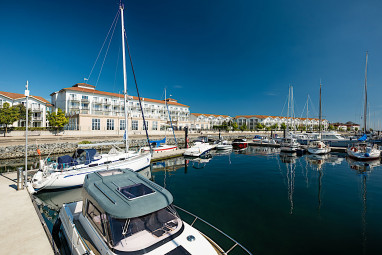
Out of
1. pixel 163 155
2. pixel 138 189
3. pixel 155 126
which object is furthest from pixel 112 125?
pixel 138 189

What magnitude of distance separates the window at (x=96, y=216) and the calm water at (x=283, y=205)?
17.4 ft

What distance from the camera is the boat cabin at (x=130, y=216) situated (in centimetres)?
420

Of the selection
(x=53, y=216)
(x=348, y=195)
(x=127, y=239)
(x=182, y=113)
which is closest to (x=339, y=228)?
(x=348, y=195)

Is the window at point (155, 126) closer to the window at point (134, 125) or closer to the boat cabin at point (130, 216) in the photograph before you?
the window at point (134, 125)

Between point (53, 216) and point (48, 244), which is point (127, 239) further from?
point (53, 216)

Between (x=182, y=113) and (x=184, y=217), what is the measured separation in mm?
83363

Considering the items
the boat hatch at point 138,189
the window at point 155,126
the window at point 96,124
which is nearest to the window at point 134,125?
the window at point 155,126

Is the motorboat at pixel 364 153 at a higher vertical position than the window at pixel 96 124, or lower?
lower

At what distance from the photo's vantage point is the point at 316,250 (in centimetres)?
681

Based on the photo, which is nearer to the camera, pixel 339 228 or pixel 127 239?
pixel 127 239

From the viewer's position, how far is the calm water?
7391 millimetres

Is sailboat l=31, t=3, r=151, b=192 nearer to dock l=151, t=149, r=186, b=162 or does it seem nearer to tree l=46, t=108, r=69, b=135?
dock l=151, t=149, r=186, b=162

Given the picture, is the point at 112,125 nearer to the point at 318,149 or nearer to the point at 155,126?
the point at 155,126

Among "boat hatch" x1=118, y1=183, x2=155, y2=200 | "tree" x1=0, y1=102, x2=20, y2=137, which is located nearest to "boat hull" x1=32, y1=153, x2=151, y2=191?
"boat hatch" x1=118, y1=183, x2=155, y2=200
